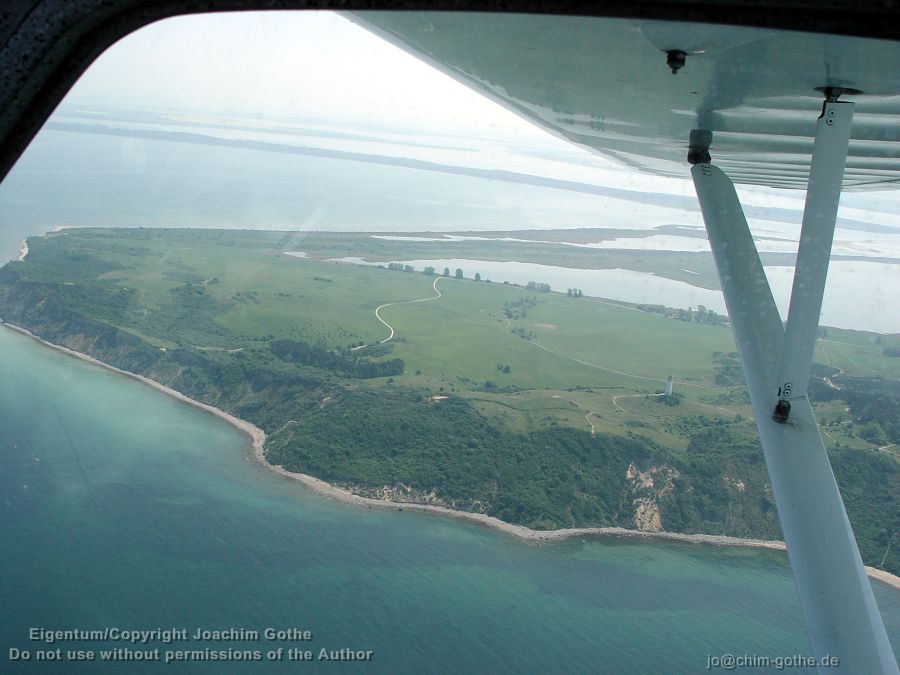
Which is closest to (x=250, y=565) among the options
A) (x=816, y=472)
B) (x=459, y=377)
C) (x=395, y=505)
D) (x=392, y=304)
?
(x=395, y=505)

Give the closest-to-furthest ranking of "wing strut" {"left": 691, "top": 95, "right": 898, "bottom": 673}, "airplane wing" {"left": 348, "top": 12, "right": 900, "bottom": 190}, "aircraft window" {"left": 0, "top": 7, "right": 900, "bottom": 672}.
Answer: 1. "airplane wing" {"left": 348, "top": 12, "right": 900, "bottom": 190}
2. "wing strut" {"left": 691, "top": 95, "right": 898, "bottom": 673}
3. "aircraft window" {"left": 0, "top": 7, "right": 900, "bottom": 672}

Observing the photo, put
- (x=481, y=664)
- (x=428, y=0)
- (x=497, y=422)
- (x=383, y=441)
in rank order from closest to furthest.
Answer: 1. (x=428, y=0)
2. (x=481, y=664)
3. (x=383, y=441)
4. (x=497, y=422)

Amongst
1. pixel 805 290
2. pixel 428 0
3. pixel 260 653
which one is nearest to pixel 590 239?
pixel 260 653

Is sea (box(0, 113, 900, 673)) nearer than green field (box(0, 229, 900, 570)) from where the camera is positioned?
Yes

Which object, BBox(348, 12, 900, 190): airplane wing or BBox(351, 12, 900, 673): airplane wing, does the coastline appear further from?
BBox(351, 12, 900, 673): airplane wing

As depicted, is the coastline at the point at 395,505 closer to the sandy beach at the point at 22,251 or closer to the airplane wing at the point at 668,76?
the sandy beach at the point at 22,251

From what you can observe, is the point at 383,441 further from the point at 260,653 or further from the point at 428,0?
the point at 428,0

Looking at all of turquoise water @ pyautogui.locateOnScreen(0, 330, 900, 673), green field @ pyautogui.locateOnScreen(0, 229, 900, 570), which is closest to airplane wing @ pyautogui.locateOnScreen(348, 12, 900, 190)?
green field @ pyautogui.locateOnScreen(0, 229, 900, 570)
